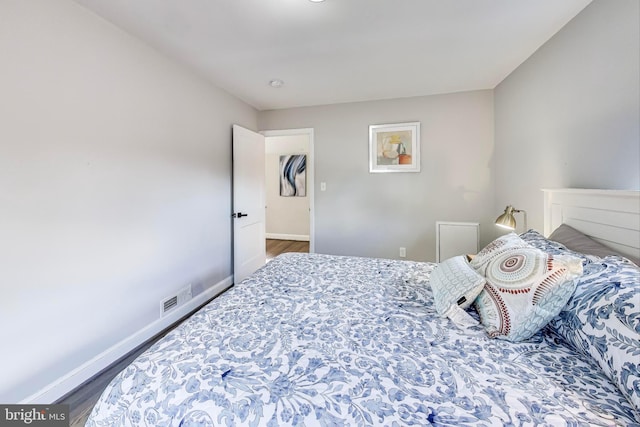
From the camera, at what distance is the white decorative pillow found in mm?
1196

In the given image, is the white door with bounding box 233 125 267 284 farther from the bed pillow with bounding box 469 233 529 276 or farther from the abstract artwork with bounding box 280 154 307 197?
the bed pillow with bounding box 469 233 529 276

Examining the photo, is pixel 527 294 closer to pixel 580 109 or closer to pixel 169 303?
pixel 580 109

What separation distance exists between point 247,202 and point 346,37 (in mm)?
2142

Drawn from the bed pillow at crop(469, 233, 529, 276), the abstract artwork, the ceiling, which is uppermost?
the ceiling

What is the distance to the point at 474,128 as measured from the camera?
3.19m

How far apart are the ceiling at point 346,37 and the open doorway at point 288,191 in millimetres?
2836

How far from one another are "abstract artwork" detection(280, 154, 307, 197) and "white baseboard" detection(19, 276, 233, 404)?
3.46 m

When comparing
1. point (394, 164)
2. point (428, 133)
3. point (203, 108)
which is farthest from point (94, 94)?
point (428, 133)

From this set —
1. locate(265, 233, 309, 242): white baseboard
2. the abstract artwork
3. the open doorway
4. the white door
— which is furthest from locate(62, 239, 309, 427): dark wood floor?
the abstract artwork

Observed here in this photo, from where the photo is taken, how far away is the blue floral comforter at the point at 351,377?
28.0 inches

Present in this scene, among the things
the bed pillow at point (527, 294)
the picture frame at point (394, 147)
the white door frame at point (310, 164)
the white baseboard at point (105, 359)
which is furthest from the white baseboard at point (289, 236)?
the bed pillow at point (527, 294)

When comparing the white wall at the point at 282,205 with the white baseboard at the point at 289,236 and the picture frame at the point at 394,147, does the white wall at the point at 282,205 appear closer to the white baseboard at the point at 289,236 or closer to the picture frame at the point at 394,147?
the white baseboard at the point at 289,236

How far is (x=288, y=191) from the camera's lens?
233 inches

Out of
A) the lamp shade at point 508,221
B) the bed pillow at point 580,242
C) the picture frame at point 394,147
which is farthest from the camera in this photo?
the picture frame at point 394,147
